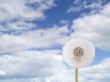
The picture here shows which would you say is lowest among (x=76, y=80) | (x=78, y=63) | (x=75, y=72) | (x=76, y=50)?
(x=76, y=80)

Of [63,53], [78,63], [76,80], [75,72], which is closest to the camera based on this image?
[76,80]

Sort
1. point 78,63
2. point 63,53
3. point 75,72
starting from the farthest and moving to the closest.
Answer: point 63,53
point 78,63
point 75,72

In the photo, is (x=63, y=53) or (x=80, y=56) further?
(x=63, y=53)

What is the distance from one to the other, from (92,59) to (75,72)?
5295 mm

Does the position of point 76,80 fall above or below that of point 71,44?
below

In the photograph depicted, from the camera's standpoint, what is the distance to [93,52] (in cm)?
2081

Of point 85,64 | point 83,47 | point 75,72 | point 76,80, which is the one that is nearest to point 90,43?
point 83,47

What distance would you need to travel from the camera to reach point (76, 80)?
47.4 ft

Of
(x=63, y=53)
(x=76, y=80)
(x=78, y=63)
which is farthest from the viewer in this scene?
(x=63, y=53)

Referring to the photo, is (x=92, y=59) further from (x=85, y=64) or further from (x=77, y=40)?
(x=77, y=40)

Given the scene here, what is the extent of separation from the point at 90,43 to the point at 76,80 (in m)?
7.43

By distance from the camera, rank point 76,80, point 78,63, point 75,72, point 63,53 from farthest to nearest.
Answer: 1. point 63,53
2. point 78,63
3. point 75,72
4. point 76,80

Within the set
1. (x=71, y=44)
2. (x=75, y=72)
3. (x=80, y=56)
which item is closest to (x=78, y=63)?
(x=80, y=56)

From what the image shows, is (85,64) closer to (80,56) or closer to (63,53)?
(80,56)
